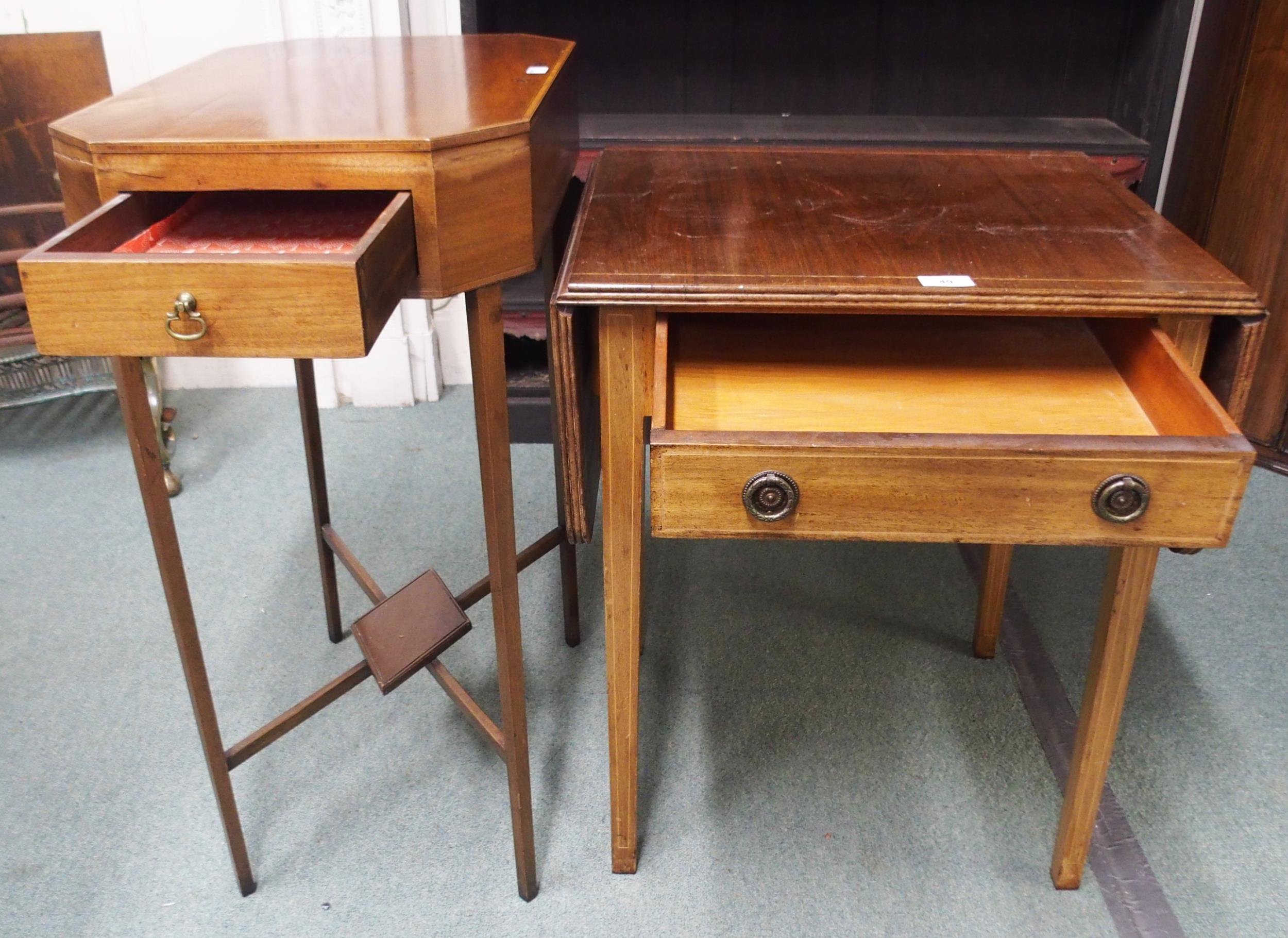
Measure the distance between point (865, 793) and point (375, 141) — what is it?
1129 mm

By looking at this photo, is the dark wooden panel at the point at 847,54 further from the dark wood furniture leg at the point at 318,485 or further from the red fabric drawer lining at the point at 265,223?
the red fabric drawer lining at the point at 265,223

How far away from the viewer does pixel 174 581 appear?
3.94ft

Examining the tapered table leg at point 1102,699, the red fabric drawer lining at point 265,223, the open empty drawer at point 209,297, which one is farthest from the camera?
the tapered table leg at point 1102,699

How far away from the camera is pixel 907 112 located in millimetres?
2545

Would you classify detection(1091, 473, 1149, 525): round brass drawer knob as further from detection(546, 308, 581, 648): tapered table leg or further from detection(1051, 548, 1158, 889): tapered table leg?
detection(546, 308, 581, 648): tapered table leg

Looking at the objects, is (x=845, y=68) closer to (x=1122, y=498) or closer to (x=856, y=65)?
(x=856, y=65)

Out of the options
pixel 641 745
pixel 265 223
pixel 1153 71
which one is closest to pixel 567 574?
pixel 641 745

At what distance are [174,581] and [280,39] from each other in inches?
67.0

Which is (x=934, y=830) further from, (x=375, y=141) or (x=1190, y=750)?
(x=375, y=141)

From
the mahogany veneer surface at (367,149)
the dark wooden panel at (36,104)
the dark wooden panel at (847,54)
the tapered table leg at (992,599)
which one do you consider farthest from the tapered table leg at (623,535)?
the dark wooden panel at (36,104)

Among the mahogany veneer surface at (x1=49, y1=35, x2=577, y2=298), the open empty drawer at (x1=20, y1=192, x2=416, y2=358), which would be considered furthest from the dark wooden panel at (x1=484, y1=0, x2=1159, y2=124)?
the open empty drawer at (x1=20, y1=192, x2=416, y2=358)

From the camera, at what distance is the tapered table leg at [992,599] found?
5.68 feet

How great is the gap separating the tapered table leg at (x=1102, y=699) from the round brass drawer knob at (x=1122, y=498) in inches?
6.7

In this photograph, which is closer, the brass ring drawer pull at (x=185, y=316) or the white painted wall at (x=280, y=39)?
the brass ring drawer pull at (x=185, y=316)
